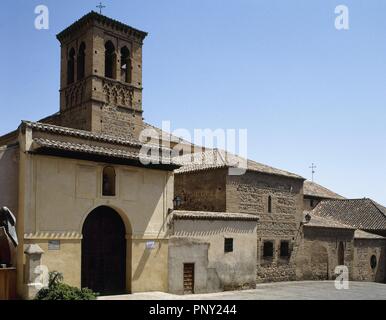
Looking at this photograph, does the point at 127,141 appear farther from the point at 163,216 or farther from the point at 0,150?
the point at 0,150

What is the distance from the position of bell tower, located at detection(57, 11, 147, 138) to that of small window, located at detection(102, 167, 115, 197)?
7.18 m

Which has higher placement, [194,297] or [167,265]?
[167,265]

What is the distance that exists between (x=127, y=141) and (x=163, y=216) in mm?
3380

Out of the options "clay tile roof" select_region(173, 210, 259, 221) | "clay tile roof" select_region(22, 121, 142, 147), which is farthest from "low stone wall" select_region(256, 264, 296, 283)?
"clay tile roof" select_region(22, 121, 142, 147)

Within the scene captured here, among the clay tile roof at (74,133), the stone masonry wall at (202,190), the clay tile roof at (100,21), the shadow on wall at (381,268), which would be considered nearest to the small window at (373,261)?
the shadow on wall at (381,268)

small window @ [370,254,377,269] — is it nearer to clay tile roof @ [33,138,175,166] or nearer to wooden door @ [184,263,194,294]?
wooden door @ [184,263,194,294]

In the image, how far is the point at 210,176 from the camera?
2394 centimetres

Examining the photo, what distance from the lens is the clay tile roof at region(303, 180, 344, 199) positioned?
37562 millimetres

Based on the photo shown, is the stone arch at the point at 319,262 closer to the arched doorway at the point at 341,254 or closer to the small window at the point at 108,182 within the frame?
the arched doorway at the point at 341,254

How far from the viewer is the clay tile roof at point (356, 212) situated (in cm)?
3519
